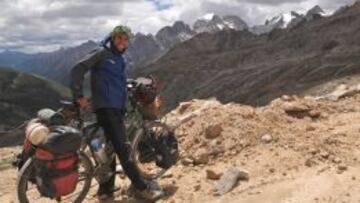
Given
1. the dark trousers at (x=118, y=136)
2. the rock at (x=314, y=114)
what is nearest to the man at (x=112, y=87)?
the dark trousers at (x=118, y=136)

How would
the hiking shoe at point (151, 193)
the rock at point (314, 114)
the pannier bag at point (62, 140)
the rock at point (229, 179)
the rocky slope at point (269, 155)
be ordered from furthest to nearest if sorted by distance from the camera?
the rock at point (314, 114) → the hiking shoe at point (151, 193) → the rock at point (229, 179) → the rocky slope at point (269, 155) → the pannier bag at point (62, 140)

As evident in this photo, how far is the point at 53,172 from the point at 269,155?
11.5ft

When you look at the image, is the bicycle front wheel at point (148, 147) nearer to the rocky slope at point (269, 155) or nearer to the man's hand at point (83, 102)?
the rocky slope at point (269, 155)

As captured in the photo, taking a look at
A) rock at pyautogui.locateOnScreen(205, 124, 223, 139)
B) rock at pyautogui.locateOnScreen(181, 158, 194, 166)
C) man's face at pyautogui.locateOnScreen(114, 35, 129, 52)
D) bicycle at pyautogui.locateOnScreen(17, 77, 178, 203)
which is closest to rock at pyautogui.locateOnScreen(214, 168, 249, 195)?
bicycle at pyautogui.locateOnScreen(17, 77, 178, 203)

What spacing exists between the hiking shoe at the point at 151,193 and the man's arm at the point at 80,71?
1728mm

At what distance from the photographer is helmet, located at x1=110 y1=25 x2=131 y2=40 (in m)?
8.62

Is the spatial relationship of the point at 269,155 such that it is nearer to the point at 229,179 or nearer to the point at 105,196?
the point at 229,179

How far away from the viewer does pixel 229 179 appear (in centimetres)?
909

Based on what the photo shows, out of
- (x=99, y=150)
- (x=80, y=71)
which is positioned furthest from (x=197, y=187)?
(x=80, y=71)

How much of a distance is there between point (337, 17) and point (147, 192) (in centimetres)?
11364

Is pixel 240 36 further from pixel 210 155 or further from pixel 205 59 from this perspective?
pixel 210 155

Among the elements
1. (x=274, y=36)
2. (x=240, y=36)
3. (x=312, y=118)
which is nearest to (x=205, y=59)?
(x=274, y=36)

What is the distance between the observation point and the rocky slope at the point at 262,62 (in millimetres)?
74125

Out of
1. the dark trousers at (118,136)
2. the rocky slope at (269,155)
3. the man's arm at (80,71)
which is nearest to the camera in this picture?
the man's arm at (80,71)
